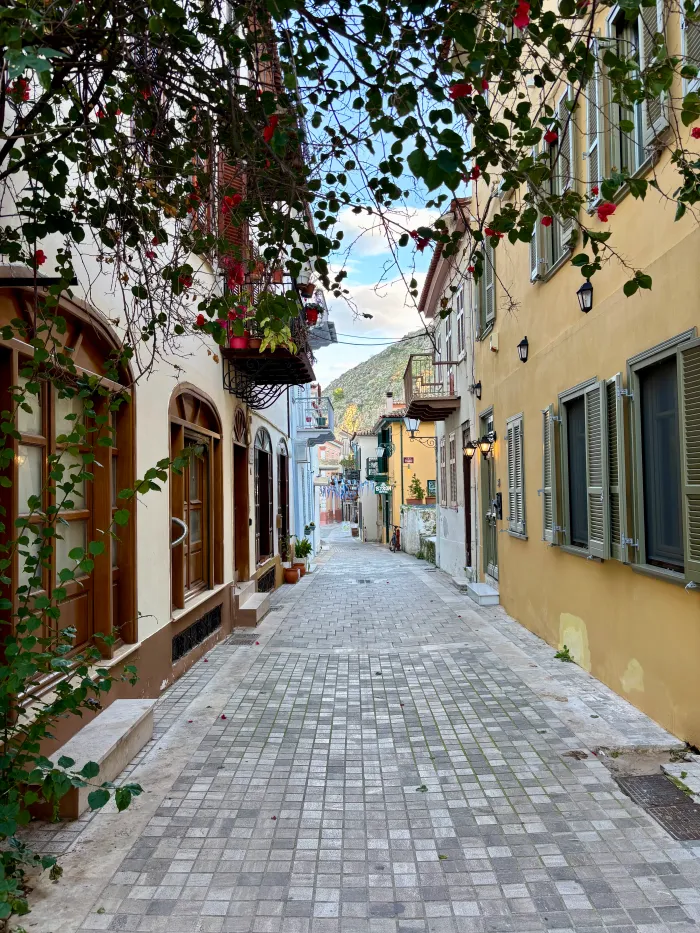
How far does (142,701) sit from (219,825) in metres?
1.37

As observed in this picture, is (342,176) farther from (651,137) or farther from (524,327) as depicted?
(524,327)

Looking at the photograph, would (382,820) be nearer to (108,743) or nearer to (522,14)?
(108,743)

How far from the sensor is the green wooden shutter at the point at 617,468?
4.84 metres

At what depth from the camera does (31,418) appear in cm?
368

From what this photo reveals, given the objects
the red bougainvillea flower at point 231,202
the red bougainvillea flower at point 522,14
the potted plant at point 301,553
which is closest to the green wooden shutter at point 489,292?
the red bougainvillea flower at point 231,202

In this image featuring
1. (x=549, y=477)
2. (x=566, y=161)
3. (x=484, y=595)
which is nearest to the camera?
(x=566, y=161)

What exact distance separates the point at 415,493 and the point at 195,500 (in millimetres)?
23484

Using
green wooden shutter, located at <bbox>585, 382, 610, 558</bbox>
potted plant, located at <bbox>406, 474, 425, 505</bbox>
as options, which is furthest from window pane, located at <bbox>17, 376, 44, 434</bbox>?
potted plant, located at <bbox>406, 474, 425, 505</bbox>

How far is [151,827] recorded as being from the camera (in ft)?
10.9

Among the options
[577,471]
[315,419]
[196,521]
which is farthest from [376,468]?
[577,471]

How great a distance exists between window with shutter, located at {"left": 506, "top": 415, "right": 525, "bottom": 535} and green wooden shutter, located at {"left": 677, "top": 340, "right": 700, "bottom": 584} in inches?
160

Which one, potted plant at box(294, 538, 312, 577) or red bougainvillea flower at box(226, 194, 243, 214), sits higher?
red bougainvillea flower at box(226, 194, 243, 214)

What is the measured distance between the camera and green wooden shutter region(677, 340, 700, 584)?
385 cm

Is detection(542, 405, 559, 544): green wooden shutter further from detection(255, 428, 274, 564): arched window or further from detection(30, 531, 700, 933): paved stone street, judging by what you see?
detection(255, 428, 274, 564): arched window
